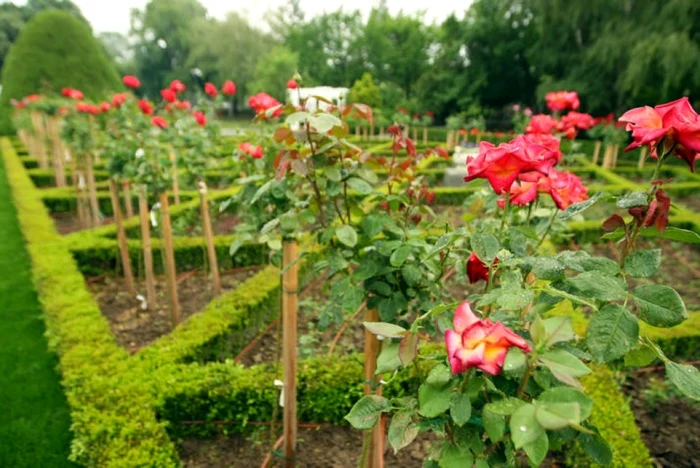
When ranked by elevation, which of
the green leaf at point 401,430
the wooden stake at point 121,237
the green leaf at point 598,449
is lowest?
the wooden stake at point 121,237

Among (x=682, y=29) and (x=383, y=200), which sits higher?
(x=682, y=29)

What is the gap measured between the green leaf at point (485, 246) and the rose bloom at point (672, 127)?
0.32 metres

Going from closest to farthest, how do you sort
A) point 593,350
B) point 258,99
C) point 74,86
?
point 593,350 → point 258,99 → point 74,86

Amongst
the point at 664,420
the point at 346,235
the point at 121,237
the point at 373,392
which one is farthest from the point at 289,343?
the point at 121,237

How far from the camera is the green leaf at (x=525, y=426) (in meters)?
0.64

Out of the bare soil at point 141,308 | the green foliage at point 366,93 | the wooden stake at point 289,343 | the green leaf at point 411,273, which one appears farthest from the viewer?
the green foliage at point 366,93

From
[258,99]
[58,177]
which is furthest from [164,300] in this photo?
[58,177]

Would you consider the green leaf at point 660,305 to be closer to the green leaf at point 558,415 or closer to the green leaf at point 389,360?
the green leaf at point 558,415

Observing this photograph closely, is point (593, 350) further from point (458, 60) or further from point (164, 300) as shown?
point (458, 60)

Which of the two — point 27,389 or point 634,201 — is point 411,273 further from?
point 27,389

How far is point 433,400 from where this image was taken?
33.3 inches

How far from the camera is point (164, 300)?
4211 millimetres

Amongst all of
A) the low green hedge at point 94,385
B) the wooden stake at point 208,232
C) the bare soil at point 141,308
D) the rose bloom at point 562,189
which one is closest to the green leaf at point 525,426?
the rose bloom at point 562,189

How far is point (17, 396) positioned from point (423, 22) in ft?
98.0
